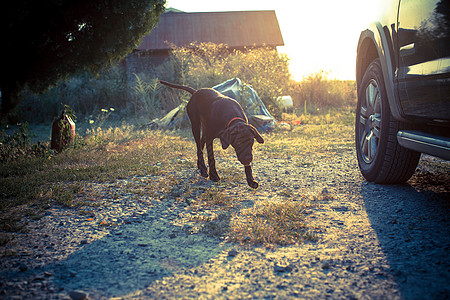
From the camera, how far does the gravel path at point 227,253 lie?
1938mm

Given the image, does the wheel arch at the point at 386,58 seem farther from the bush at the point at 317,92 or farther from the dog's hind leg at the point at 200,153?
the bush at the point at 317,92

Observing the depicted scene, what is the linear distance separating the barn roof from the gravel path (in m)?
21.1

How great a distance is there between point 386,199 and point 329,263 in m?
1.55

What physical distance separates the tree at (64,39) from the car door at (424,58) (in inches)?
172

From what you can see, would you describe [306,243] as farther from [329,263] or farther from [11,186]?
[11,186]

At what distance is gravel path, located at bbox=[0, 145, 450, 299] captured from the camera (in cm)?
194

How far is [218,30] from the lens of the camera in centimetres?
2522

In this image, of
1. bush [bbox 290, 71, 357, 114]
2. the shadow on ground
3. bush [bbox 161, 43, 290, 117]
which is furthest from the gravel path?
bush [bbox 290, 71, 357, 114]

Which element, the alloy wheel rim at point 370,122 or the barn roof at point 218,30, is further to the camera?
the barn roof at point 218,30

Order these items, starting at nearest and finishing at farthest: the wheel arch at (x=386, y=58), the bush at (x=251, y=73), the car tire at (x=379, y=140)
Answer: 1. the wheel arch at (x=386, y=58)
2. the car tire at (x=379, y=140)
3. the bush at (x=251, y=73)

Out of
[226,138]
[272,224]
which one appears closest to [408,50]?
[272,224]

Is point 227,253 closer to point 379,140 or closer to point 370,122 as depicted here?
point 379,140

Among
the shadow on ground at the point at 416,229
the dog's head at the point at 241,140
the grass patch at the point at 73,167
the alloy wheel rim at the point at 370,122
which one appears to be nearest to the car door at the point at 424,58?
the alloy wheel rim at the point at 370,122

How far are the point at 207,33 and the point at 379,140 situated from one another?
23075mm
